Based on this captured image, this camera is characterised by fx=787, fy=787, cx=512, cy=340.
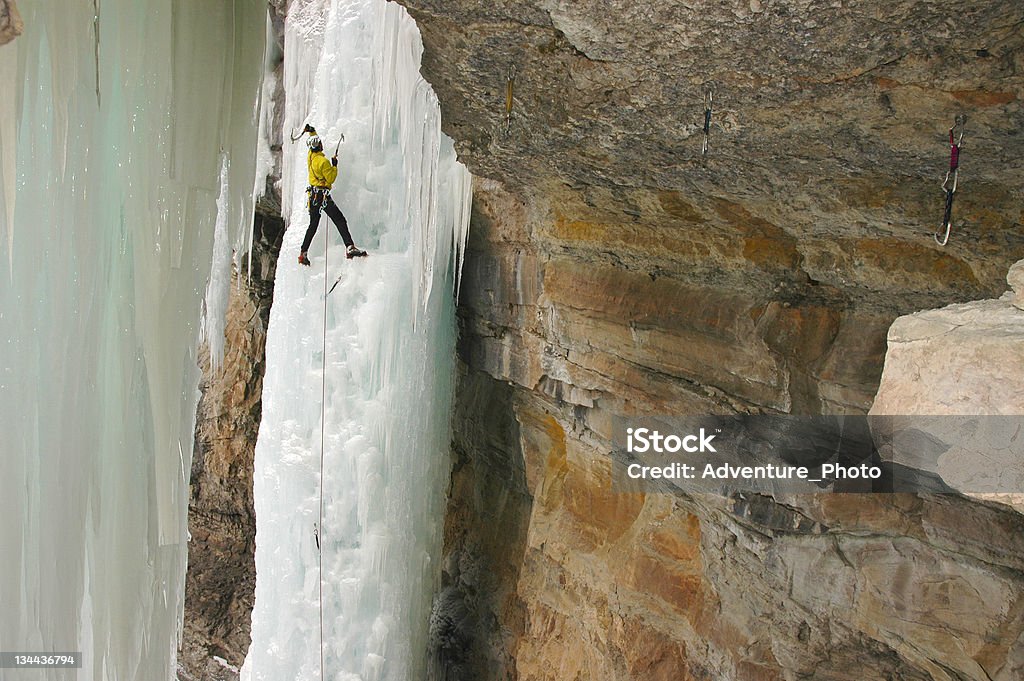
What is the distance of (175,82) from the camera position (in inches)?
146

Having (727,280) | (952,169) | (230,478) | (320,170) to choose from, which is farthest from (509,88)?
(230,478)

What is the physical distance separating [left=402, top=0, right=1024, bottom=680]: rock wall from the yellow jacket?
1041 millimetres

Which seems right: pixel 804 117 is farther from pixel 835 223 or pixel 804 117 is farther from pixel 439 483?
pixel 439 483

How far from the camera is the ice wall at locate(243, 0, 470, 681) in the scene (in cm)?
560

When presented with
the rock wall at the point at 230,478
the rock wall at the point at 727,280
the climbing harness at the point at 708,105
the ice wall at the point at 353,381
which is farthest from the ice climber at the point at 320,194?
the climbing harness at the point at 708,105

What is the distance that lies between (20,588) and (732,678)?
373 centimetres

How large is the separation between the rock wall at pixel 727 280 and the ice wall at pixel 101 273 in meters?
1.24

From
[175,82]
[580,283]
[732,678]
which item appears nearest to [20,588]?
[175,82]

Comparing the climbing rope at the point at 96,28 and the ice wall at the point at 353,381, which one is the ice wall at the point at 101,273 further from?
the ice wall at the point at 353,381

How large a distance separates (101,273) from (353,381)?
6.73 feet

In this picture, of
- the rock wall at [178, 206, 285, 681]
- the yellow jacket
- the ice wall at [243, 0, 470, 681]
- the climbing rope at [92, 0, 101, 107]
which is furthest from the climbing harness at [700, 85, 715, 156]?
the rock wall at [178, 206, 285, 681]

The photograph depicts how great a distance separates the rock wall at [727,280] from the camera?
260cm

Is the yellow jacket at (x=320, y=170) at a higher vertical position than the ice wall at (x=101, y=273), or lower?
higher

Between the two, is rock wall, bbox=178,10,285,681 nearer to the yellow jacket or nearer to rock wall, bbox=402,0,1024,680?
the yellow jacket
